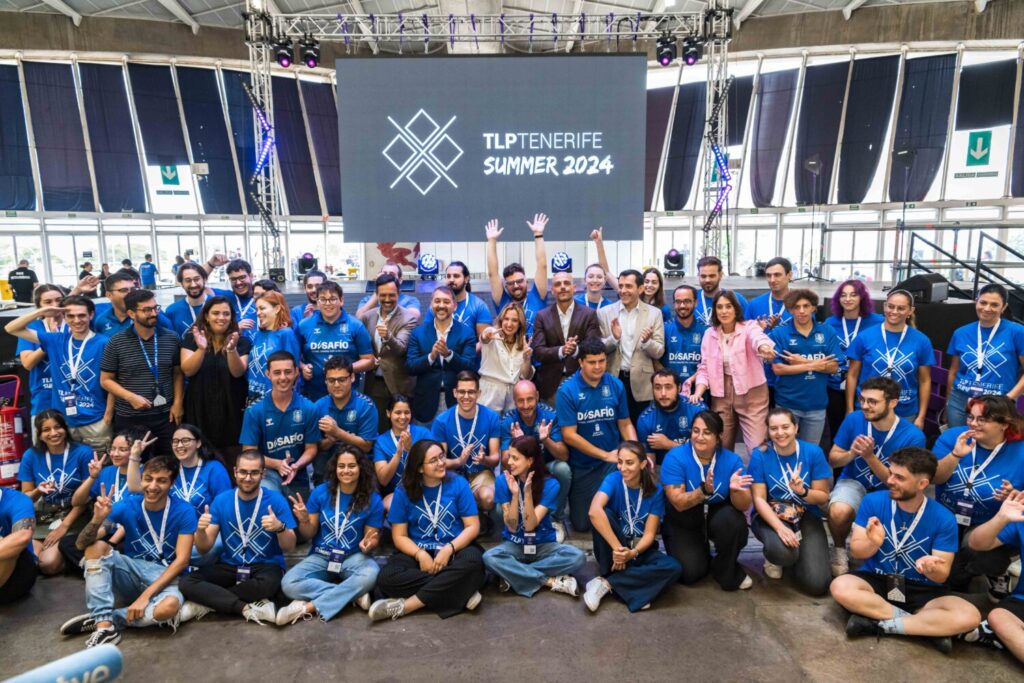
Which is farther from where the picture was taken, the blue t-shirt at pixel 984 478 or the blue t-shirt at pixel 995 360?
the blue t-shirt at pixel 995 360

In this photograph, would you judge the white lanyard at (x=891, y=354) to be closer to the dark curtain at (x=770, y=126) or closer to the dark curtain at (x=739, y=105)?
the dark curtain at (x=770, y=126)

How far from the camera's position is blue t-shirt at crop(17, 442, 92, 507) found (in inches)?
145

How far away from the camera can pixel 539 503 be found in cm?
339

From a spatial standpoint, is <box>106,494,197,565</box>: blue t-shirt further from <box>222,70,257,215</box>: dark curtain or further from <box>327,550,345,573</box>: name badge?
<box>222,70,257,215</box>: dark curtain

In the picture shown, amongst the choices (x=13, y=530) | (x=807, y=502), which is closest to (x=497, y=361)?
(x=807, y=502)

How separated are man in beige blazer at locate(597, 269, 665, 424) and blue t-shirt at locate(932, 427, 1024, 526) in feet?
5.87

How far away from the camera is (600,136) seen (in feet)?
24.7

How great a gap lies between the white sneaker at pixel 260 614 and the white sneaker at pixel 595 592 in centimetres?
157

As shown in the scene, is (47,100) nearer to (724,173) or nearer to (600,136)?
(600,136)

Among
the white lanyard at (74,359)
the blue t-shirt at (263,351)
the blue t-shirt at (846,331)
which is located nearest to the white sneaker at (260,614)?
the blue t-shirt at (263,351)

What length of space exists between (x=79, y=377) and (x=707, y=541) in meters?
4.06

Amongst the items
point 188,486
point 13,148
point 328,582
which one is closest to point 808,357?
point 328,582

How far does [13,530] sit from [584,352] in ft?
10.5

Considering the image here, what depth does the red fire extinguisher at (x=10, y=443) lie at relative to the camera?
159 inches
